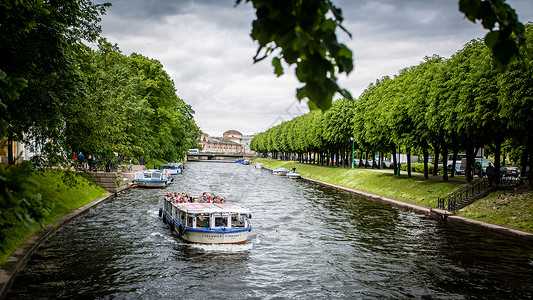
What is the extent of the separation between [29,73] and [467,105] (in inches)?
1074

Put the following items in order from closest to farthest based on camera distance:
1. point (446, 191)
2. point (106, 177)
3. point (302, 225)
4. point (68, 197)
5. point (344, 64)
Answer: point (344, 64) → point (302, 225) → point (68, 197) → point (446, 191) → point (106, 177)

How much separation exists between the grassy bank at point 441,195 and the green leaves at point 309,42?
82.1 feet

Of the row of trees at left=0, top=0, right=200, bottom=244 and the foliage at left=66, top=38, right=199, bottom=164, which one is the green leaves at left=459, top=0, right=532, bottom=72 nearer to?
the row of trees at left=0, top=0, right=200, bottom=244

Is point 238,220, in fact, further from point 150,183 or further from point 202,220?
point 150,183

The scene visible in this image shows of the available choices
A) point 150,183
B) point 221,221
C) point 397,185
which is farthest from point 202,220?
point 150,183

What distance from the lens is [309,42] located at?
10.3 feet

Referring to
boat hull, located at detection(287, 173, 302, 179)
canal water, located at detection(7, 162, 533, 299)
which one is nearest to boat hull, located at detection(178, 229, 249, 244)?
canal water, located at detection(7, 162, 533, 299)

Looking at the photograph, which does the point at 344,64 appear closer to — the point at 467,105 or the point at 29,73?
the point at 29,73

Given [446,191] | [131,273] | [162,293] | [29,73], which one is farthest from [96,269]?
[446,191]

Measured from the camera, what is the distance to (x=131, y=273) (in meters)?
16.5

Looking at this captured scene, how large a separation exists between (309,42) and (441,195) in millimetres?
34131

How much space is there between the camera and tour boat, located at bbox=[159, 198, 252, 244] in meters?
21.5

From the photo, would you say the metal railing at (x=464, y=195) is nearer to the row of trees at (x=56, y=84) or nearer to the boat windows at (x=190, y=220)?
the boat windows at (x=190, y=220)

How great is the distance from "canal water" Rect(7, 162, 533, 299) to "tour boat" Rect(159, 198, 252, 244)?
0.55 metres
